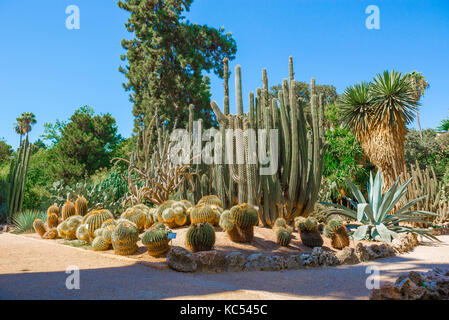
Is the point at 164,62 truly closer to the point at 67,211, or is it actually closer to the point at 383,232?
the point at 67,211

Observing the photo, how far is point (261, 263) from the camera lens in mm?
4406

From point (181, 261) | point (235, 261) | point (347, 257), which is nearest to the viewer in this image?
point (181, 261)

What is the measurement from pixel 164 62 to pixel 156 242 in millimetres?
15487

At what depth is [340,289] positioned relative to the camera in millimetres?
3346

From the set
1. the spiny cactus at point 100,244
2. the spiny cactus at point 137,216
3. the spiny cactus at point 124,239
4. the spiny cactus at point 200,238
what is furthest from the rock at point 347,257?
the spiny cactus at point 100,244

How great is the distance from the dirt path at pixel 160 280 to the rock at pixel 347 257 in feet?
0.72

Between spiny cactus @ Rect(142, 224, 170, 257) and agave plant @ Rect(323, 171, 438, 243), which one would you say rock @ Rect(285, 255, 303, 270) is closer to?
spiny cactus @ Rect(142, 224, 170, 257)

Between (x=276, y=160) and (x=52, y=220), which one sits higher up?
(x=276, y=160)

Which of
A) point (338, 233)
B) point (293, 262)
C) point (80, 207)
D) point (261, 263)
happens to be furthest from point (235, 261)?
point (80, 207)

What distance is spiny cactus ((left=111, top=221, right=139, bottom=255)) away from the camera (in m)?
4.79

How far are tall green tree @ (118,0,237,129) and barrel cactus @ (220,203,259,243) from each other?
41.7 ft

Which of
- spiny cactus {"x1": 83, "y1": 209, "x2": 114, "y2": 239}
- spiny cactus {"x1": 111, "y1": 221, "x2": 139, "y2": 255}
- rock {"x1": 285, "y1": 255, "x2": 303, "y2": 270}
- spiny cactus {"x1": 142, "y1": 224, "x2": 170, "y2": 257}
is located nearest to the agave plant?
rock {"x1": 285, "y1": 255, "x2": 303, "y2": 270}

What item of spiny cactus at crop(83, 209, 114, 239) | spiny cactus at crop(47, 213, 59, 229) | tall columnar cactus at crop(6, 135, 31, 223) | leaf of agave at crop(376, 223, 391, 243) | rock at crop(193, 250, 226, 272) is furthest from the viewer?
tall columnar cactus at crop(6, 135, 31, 223)
